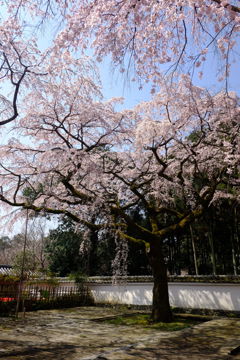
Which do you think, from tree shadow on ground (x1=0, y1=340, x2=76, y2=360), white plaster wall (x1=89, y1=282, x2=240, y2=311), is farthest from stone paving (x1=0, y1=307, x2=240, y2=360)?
white plaster wall (x1=89, y1=282, x2=240, y2=311)

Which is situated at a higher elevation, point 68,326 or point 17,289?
point 17,289

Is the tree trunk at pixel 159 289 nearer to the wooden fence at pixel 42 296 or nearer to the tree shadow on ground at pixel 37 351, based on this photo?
the tree shadow on ground at pixel 37 351

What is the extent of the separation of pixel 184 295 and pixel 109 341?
215 inches

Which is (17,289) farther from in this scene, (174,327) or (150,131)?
(150,131)

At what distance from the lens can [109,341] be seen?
637 centimetres

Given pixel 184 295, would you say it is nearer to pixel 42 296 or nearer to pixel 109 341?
pixel 109 341

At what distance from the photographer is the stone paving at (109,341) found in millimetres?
5016

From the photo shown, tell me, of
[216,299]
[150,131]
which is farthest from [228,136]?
[216,299]

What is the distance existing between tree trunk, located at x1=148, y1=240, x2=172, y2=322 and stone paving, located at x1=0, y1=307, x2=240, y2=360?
3.39ft

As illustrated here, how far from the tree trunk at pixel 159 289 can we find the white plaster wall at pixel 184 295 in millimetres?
2312

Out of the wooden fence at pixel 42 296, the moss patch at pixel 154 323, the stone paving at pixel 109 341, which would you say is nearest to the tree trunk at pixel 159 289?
the moss patch at pixel 154 323

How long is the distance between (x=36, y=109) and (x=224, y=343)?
744 centimetres

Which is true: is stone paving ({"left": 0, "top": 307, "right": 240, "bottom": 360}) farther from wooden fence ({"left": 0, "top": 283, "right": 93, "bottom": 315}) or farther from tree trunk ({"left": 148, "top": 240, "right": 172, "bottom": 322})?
wooden fence ({"left": 0, "top": 283, "right": 93, "bottom": 315})

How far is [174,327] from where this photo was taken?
7.98 metres
